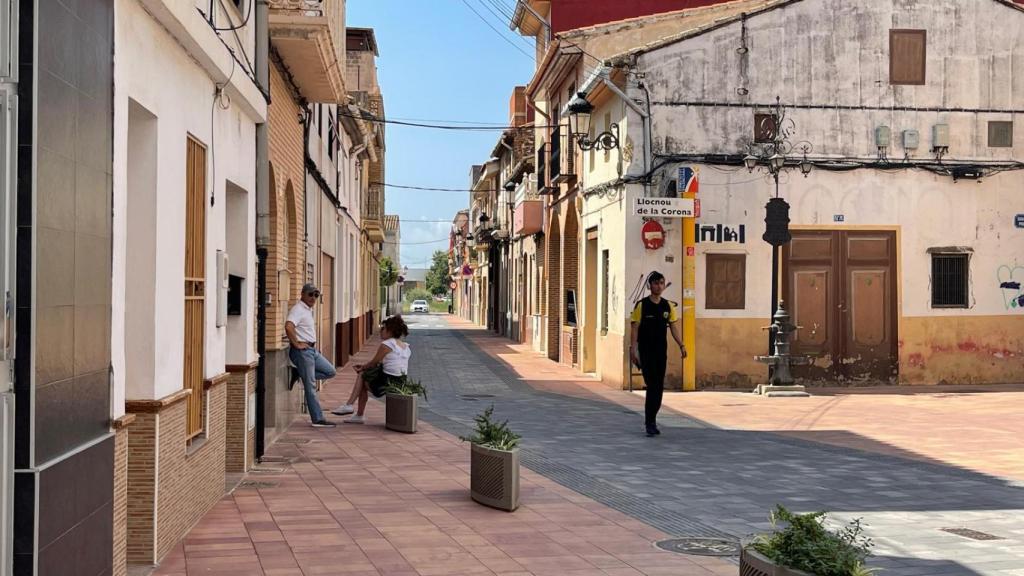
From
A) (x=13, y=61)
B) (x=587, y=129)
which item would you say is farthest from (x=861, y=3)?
(x=13, y=61)

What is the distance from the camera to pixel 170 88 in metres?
6.88

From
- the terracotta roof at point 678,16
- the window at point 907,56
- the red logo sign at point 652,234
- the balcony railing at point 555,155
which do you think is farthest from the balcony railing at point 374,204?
the window at point 907,56

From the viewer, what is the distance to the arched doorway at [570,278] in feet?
84.9

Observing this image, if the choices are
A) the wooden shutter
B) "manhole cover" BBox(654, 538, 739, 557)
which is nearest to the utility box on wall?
the wooden shutter

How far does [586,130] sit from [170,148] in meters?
17.8

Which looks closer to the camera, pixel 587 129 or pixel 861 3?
pixel 861 3

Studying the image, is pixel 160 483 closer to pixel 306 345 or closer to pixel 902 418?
pixel 306 345

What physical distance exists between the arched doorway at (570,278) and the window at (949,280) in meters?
8.12

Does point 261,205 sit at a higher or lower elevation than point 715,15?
lower

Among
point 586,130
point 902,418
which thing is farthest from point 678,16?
point 902,418

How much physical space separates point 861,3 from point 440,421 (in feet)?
37.0

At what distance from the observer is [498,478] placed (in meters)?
8.31

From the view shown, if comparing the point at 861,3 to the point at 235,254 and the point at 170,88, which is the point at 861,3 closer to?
the point at 235,254

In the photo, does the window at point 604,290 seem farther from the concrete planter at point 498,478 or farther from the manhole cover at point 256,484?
the concrete planter at point 498,478
